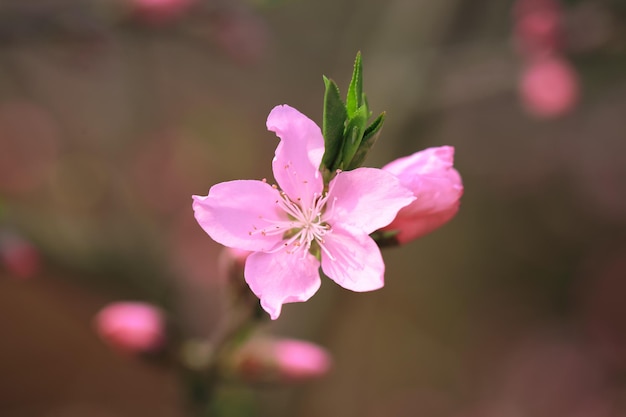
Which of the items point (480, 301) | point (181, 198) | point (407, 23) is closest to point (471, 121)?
point (480, 301)

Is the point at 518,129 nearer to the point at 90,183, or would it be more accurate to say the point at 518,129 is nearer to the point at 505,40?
the point at 505,40

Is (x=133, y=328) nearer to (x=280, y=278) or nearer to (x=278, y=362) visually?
(x=278, y=362)

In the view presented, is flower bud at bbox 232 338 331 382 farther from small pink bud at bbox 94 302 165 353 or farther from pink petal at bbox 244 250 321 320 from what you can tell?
pink petal at bbox 244 250 321 320

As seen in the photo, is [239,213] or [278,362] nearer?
[239,213]

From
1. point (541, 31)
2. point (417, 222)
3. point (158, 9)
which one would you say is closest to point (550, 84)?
point (541, 31)

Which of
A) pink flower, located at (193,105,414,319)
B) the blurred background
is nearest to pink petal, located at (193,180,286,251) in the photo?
pink flower, located at (193,105,414,319)

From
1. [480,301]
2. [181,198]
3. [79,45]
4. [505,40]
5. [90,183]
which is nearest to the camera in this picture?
[79,45]

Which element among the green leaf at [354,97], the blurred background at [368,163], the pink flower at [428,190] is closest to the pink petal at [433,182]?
the pink flower at [428,190]
